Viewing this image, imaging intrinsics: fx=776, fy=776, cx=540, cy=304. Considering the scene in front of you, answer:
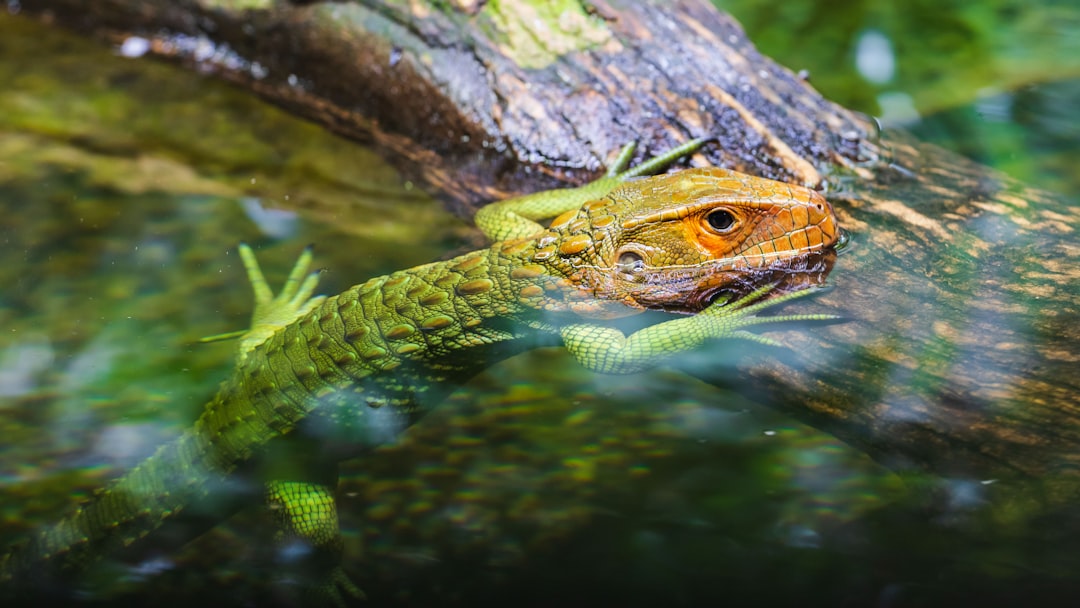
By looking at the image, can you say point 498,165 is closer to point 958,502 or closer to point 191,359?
point 191,359

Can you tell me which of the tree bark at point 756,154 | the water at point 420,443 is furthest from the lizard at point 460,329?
the tree bark at point 756,154

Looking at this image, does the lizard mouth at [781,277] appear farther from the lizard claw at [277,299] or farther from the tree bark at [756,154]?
the lizard claw at [277,299]

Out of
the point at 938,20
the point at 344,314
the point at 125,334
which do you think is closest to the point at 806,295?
the point at 344,314

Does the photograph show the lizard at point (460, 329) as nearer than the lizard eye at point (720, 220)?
Yes

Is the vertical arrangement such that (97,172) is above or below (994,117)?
below

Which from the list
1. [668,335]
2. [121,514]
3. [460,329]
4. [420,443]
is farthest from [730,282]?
[121,514]

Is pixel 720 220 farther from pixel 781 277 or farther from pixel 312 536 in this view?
pixel 312 536

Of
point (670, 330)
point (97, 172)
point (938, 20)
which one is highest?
point (938, 20)
